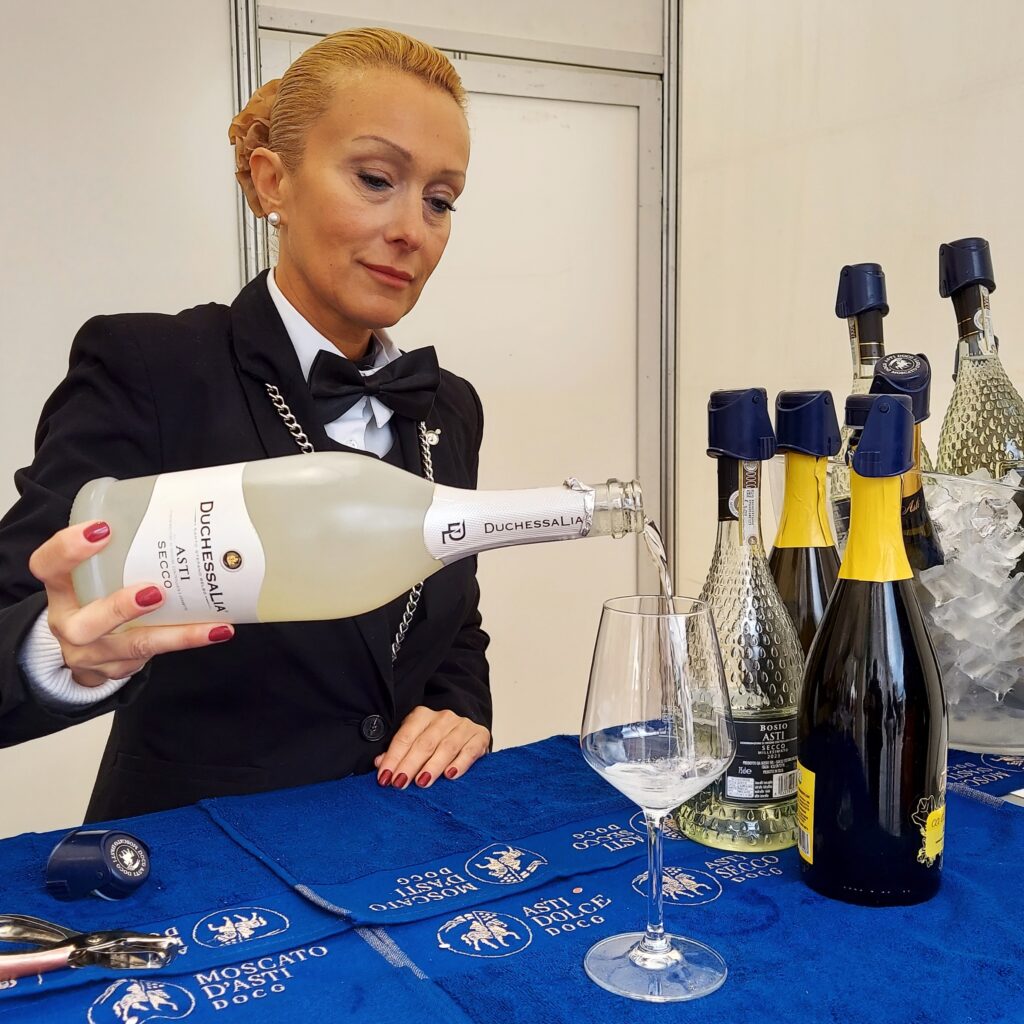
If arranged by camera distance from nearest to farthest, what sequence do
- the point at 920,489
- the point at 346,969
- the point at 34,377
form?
1. the point at 346,969
2. the point at 920,489
3. the point at 34,377

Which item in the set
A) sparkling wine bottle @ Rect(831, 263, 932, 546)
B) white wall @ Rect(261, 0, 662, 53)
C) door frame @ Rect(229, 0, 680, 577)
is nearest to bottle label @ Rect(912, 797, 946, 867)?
sparkling wine bottle @ Rect(831, 263, 932, 546)

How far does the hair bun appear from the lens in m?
1.33

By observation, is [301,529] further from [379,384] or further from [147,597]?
[379,384]

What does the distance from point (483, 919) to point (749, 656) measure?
307mm

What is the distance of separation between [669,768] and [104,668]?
0.42m

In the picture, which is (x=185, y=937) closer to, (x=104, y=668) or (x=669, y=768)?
(x=104, y=668)

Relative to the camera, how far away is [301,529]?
80 centimetres

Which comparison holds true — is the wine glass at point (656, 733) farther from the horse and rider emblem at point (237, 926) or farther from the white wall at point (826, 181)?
the white wall at point (826, 181)

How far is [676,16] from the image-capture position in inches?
125

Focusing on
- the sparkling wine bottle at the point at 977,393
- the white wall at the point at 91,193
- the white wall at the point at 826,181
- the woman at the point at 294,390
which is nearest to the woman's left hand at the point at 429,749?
the woman at the point at 294,390

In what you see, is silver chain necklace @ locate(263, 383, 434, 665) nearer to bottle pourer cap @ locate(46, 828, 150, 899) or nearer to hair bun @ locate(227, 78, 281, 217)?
hair bun @ locate(227, 78, 281, 217)

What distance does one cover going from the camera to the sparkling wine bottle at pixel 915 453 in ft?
2.76

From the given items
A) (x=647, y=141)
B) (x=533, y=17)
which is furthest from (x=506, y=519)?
(x=647, y=141)

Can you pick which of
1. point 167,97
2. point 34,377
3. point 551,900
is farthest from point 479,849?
point 167,97
